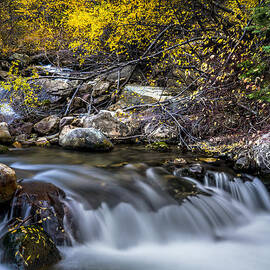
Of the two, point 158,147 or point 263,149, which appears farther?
point 158,147

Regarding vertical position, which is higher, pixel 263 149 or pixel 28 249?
pixel 263 149

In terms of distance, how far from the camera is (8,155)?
570cm

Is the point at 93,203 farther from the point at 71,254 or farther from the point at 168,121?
the point at 168,121

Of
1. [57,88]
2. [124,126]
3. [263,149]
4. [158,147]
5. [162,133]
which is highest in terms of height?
[57,88]

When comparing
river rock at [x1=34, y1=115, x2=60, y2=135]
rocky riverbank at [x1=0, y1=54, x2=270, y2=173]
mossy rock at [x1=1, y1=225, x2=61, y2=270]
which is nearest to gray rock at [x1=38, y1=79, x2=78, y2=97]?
rocky riverbank at [x1=0, y1=54, x2=270, y2=173]

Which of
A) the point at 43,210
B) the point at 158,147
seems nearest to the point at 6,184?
the point at 43,210

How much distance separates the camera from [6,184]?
284 centimetres

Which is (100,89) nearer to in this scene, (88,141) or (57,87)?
(57,87)

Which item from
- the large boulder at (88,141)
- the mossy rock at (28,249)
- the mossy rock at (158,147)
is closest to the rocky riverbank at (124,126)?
the large boulder at (88,141)

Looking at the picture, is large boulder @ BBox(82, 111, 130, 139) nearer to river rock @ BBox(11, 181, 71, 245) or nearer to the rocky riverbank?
the rocky riverbank

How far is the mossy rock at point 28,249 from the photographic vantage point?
2.32 metres

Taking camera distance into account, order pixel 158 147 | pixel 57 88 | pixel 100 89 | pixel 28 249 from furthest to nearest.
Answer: pixel 57 88 → pixel 100 89 → pixel 158 147 → pixel 28 249

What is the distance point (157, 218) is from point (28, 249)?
1806 mm

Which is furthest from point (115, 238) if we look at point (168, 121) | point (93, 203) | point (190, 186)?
point (168, 121)
